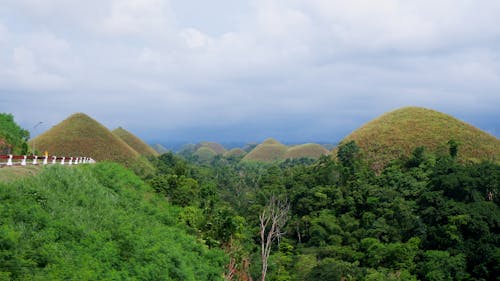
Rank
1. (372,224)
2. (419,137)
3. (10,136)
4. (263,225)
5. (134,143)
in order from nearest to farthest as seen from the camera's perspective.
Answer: (263,225)
(372,224)
(10,136)
(419,137)
(134,143)

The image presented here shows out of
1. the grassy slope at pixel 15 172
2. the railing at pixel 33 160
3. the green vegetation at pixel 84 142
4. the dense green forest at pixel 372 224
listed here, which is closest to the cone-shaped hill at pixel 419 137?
the dense green forest at pixel 372 224

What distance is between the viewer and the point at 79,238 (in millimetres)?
15312

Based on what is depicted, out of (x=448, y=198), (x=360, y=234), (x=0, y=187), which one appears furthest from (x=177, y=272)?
(x=448, y=198)

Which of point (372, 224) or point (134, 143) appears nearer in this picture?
point (372, 224)

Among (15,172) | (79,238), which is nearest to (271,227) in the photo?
(15,172)

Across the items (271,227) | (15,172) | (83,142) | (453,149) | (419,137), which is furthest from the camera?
(83,142)

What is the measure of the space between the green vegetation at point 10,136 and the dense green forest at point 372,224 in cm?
1886

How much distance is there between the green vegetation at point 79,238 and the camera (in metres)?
12.8

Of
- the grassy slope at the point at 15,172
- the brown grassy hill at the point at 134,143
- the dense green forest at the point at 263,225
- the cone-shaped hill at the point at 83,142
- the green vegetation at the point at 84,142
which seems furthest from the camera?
the brown grassy hill at the point at 134,143

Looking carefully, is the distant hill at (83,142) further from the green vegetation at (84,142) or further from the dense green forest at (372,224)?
the dense green forest at (372,224)

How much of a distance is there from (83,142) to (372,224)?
83868 millimetres

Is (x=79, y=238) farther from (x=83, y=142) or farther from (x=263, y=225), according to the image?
(x=83, y=142)

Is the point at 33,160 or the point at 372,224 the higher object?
the point at 33,160

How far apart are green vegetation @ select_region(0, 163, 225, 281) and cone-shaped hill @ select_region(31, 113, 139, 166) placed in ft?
271
